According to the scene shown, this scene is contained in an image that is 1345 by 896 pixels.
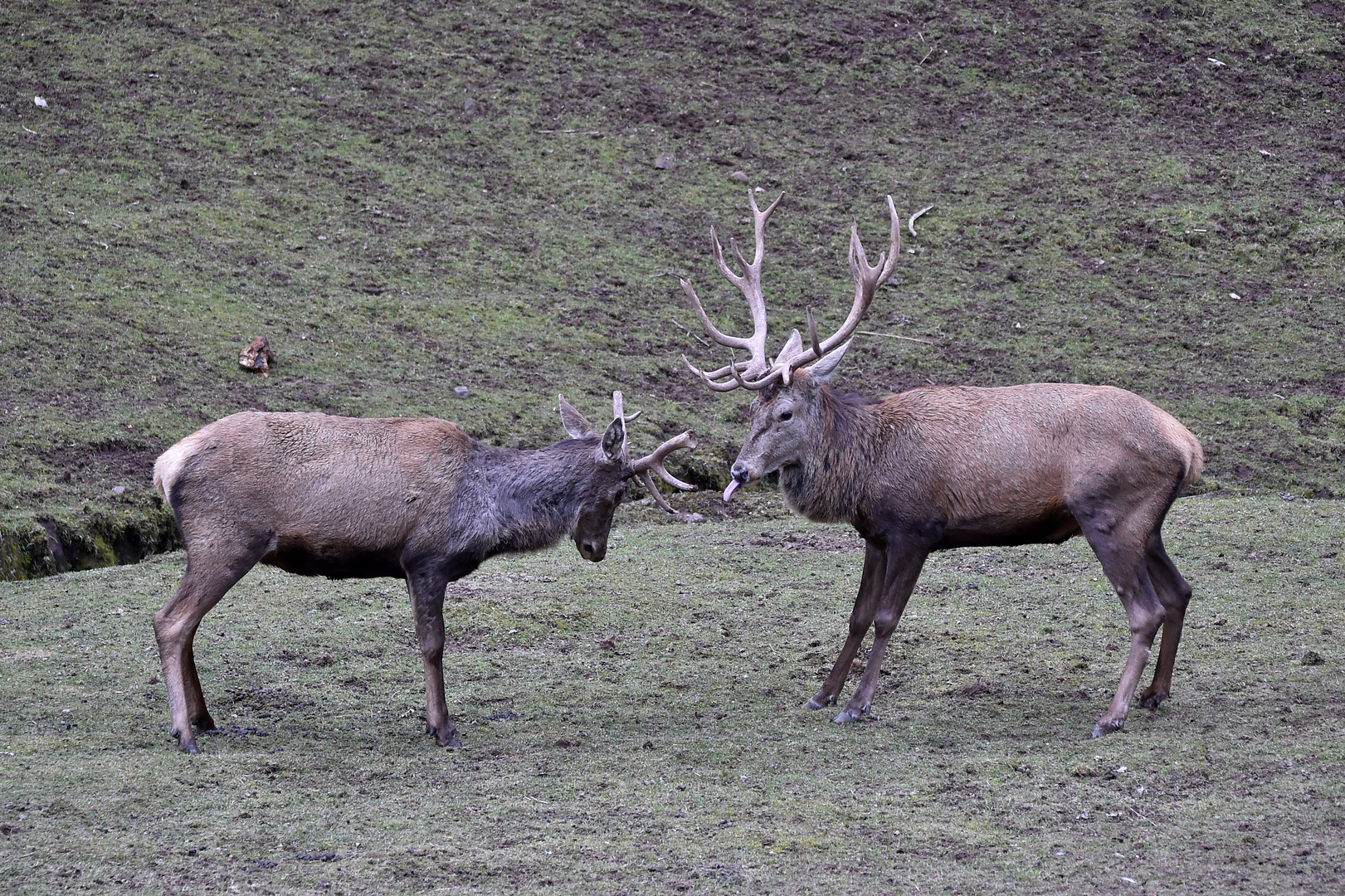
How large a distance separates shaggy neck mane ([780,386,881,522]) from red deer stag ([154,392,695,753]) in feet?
2.54

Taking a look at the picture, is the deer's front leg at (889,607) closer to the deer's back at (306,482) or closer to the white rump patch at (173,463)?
the deer's back at (306,482)

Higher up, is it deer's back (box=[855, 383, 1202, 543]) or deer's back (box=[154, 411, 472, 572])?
deer's back (box=[855, 383, 1202, 543])

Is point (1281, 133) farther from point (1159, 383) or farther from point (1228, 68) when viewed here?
point (1159, 383)

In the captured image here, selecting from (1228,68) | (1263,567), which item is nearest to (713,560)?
(1263,567)

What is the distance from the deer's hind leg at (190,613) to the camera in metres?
7.12

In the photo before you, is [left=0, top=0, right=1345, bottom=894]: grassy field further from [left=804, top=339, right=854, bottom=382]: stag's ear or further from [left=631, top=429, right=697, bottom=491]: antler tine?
[left=804, top=339, right=854, bottom=382]: stag's ear

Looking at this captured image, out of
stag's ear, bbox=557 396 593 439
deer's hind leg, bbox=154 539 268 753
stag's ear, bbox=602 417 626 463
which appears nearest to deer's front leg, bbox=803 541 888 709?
stag's ear, bbox=602 417 626 463

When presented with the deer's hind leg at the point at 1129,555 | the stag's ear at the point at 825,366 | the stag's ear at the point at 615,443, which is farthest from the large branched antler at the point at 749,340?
the deer's hind leg at the point at 1129,555

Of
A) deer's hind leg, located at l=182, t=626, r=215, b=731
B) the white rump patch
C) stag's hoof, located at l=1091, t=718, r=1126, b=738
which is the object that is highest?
the white rump patch

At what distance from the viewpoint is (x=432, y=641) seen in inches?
298

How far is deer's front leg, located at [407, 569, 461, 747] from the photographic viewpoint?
7387mm

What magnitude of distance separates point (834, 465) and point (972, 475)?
33.3 inches

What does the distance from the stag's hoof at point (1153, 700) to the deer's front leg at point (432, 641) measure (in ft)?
12.9

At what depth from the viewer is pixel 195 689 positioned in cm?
732
